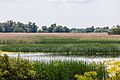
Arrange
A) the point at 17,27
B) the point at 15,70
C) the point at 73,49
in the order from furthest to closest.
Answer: the point at 17,27
the point at 73,49
the point at 15,70

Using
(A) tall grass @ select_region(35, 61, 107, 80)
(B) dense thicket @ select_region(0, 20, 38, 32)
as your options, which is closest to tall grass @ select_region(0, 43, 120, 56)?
(A) tall grass @ select_region(35, 61, 107, 80)

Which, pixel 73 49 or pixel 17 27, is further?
pixel 17 27

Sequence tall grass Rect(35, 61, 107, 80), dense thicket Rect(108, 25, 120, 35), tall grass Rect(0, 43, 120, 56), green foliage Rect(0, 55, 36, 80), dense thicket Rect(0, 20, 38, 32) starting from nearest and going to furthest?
green foliage Rect(0, 55, 36, 80) → tall grass Rect(35, 61, 107, 80) → tall grass Rect(0, 43, 120, 56) → dense thicket Rect(108, 25, 120, 35) → dense thicket Rect(0, 20, 38, 32)

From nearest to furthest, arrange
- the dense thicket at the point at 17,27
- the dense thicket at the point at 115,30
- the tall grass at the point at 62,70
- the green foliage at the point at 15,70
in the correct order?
the green foliage at the point at 15,70, the tall grass at the point at 62,70, the dense thicket at the point at 115,30, the dense thicket at the point at 17,27

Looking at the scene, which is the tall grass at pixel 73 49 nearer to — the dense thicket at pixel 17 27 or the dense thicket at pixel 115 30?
the dense thicket at pixel 115 30

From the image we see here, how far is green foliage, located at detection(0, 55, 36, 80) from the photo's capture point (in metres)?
18.5

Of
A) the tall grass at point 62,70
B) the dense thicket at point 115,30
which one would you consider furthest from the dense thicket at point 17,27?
the tall grass at point 62,70

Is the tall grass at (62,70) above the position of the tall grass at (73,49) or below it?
above

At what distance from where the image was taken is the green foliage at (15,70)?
18.5m

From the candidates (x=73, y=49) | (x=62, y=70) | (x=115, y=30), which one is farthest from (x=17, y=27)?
(x=62, y=70)

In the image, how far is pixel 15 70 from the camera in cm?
1872

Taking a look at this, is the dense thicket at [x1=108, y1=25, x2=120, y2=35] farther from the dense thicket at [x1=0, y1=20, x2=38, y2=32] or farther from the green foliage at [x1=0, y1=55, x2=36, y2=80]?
the green foliage at [x1=0, y1=55, x2=36, y2=80]

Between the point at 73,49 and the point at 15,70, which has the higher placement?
the point at 15,70

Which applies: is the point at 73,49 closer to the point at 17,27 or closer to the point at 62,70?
the point at 62,70
